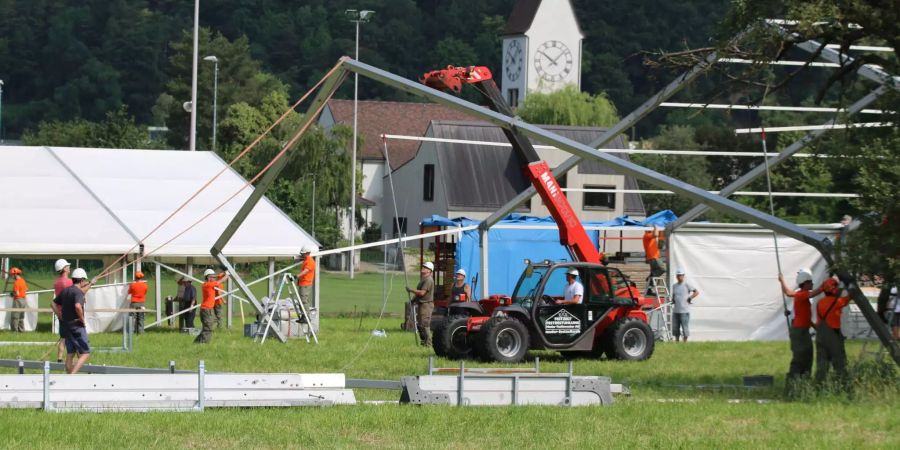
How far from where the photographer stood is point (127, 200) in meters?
34.2

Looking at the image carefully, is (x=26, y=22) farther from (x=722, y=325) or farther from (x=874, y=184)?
(x=874, y=184)

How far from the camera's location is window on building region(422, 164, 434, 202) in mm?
83125

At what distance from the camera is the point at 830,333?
19156 mm

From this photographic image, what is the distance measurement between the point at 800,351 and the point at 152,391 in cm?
841

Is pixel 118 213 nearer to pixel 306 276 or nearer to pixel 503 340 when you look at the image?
pixel 306 276

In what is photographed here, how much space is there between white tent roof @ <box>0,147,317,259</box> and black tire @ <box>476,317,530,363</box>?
10.3 meters

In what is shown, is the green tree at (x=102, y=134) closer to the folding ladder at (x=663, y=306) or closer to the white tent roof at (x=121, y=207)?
the white tent roof at (x=121, y=207)

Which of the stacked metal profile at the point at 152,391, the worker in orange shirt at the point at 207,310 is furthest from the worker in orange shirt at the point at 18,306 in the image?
the stacked metal profile at the point at 152,391

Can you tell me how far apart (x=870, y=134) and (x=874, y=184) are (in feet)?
4.05

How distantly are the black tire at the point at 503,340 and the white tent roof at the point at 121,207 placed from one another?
1033cm

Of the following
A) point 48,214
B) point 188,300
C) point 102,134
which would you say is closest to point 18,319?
point 48,214

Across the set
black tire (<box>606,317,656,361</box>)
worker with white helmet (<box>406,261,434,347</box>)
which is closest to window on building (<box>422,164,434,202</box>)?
worker with white helmet (<box>406,261,434,347</box>)

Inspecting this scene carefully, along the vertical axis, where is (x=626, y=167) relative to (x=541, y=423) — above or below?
above

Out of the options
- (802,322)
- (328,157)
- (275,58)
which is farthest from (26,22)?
(802,322)
